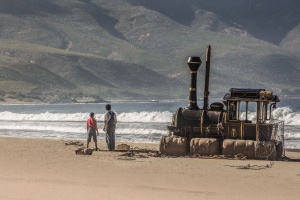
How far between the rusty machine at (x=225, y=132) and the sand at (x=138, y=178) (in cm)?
72

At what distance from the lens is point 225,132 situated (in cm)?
2084

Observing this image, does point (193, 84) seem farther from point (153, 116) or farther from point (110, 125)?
point (153, 116)

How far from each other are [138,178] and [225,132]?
236 inches

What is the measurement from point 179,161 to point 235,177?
12.9 ft

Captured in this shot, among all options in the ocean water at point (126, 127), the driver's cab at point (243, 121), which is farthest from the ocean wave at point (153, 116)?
the driver's cab at point (243, 121)

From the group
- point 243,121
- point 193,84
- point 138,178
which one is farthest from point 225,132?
point 138,178

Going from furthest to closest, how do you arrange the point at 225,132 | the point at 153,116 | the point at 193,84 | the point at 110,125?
the point at 153,116, the point at 110,125, the point at 193,84, the point at 225,132

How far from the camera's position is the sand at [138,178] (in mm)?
12828

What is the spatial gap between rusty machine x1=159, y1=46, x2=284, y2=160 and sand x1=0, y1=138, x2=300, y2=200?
0.72 meters

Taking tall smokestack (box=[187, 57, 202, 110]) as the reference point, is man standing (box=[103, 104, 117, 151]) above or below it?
below

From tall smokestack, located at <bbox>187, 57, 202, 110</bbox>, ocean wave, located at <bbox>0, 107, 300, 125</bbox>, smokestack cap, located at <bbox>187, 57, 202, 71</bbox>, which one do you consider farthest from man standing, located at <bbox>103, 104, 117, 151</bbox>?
ocean wave, located at <bbox>0, 107, 300, 125</bbox>

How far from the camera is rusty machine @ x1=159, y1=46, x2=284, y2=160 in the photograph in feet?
66.9

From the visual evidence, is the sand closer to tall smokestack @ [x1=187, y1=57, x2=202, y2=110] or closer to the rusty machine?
the rusty machine

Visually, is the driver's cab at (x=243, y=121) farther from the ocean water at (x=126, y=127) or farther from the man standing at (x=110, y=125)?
the ocean water at (x=126, y=127)
